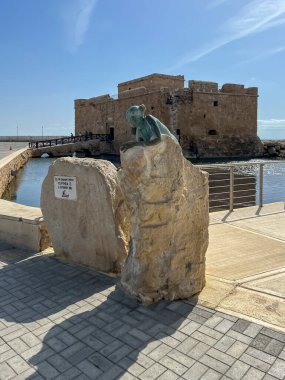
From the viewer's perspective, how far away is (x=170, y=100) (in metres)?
27.1

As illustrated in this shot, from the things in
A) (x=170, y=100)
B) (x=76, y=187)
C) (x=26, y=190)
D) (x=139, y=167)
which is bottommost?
(x=26, y=190)

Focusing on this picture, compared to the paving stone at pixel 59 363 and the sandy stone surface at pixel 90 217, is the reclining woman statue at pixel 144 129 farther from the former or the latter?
the paving stone at pixel 59 363

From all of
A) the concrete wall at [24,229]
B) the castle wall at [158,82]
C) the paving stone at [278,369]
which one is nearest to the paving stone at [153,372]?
the paving stone at [278,369]

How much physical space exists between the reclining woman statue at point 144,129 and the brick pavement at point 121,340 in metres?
1.22

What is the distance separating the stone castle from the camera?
27422 mm

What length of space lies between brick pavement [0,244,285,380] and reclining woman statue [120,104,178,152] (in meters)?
1.22

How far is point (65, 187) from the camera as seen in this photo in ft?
12.7

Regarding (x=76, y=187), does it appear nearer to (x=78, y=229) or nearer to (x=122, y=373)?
(x=78, y=229)

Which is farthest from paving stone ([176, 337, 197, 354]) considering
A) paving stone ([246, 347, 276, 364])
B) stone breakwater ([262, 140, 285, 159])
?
stone breakwater ([262, 140, 285, 159])

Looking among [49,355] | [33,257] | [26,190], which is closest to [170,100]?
[26,190]

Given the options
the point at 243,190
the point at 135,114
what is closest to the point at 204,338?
the point at 135,114

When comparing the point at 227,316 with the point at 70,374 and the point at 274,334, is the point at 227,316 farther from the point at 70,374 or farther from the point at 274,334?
the point at 70,374

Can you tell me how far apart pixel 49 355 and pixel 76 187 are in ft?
6.02

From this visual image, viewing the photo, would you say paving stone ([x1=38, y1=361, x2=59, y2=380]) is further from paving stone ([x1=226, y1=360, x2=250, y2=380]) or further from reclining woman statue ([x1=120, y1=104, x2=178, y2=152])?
reclining woman statue ([x1=120, y1=104, x2=178, y2=152])
